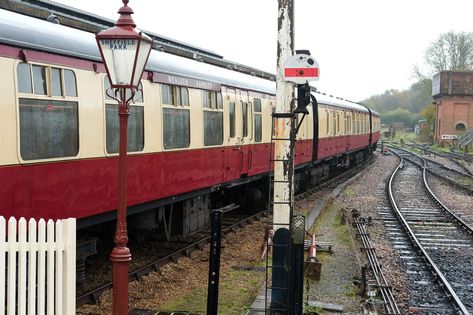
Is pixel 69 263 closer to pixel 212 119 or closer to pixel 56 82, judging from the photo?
pixel 56 82

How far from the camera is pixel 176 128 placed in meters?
10.1

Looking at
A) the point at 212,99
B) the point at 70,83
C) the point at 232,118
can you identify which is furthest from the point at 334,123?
the point at 70,83

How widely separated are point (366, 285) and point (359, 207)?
9.76 m

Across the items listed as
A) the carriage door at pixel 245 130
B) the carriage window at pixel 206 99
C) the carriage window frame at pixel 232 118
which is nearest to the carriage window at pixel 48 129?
the carriage window at pixel 206 99

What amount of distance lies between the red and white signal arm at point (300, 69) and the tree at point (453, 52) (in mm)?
75469

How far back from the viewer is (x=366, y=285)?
8836 millimetres

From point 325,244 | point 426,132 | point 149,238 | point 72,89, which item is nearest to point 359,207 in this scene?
point 325,244

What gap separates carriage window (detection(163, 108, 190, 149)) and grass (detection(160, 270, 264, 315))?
219cm

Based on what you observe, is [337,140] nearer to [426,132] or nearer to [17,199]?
[17,199]

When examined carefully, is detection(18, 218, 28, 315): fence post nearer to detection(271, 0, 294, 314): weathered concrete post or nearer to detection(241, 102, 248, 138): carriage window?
detection(271, 0, 294, 314): weathered concrete post

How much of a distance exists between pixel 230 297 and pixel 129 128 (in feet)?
8.58

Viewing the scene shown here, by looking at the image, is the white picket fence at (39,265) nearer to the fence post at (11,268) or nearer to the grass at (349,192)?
the fence post at (11,268)

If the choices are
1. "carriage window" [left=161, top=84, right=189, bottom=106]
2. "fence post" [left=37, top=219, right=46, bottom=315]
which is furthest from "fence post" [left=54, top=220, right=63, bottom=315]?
"carriage window" [left=161, top=84, right=189, bottom=106]

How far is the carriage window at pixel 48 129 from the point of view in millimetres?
6605
